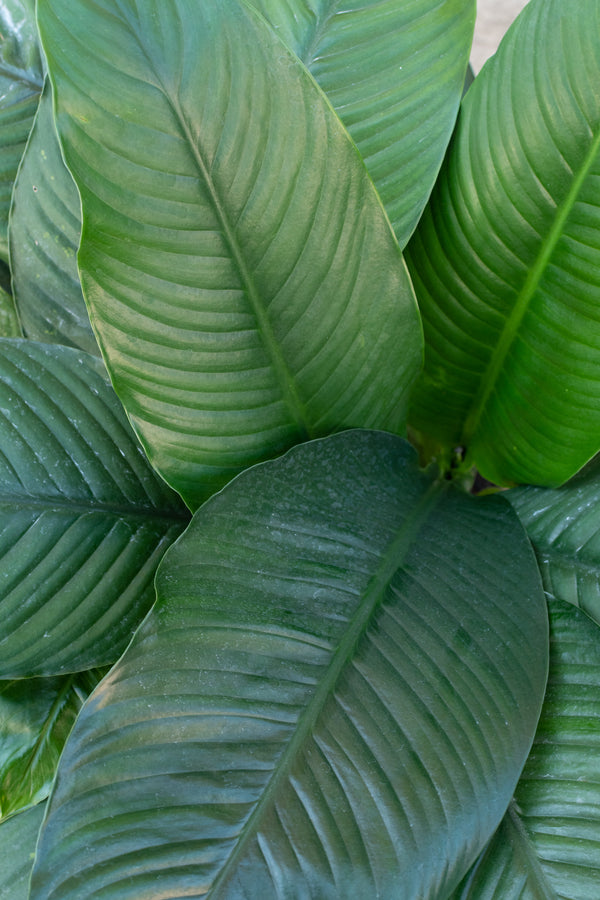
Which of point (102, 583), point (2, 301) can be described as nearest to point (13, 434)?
point (102, 583)

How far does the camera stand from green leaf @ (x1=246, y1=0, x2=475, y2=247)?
1.81ft

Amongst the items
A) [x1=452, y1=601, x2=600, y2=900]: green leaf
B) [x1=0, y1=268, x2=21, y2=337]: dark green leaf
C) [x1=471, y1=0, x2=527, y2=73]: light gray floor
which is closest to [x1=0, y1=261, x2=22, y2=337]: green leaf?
[x1=0, y1=268, x2=21, y2=337]: dark green leaf

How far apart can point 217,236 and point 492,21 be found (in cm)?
98

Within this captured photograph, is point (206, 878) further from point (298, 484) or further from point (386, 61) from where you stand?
point (386, 61)

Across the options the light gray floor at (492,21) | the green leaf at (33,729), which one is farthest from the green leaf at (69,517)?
the light gray floor at (492,21)

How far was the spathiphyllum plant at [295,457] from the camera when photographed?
1.20 feet

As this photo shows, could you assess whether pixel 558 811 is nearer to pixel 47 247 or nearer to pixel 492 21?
pixel 47 247

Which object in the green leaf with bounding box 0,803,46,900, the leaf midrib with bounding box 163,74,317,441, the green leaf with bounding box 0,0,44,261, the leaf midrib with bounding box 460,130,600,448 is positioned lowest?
the green leaf with bounding box 0,803,46,900

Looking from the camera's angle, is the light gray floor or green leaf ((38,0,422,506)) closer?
green leaf ((38,0,422,506))

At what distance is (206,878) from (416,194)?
0.50m

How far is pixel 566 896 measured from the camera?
0.45 meters

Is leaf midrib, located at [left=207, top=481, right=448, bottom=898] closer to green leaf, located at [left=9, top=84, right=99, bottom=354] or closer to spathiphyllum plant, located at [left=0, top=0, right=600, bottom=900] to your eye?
spathiphyllum plant, located at [left=0, top=0, right=600, bottom=900]

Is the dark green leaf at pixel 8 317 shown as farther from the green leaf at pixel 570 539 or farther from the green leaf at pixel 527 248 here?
the green leaf at pixel 570 539

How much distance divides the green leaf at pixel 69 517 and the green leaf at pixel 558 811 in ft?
1.01
